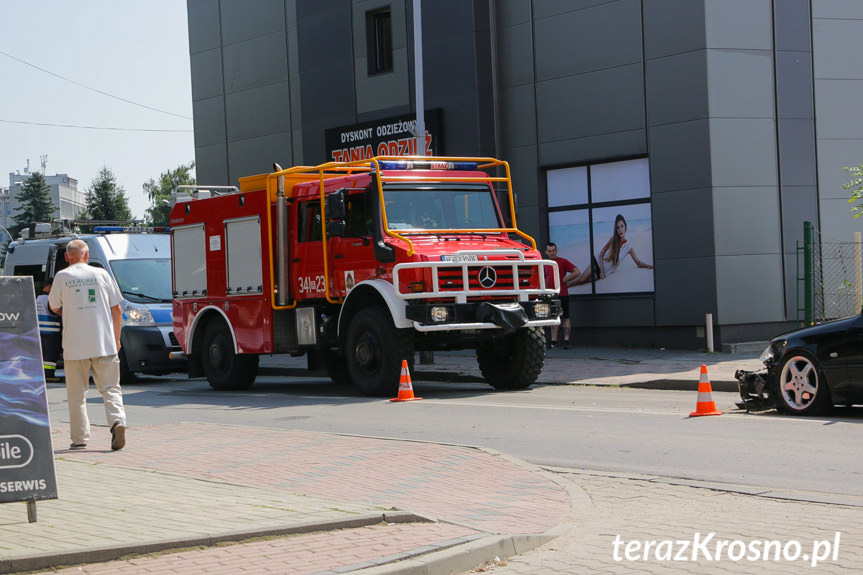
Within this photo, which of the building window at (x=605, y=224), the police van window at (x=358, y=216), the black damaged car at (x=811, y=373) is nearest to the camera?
the black damaged car at (x=811, y=373)

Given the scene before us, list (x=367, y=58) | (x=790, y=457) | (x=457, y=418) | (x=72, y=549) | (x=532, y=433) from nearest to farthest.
→ (x=72, y=549) < (x=790, y=457) < (x=532, y=433) < (x=457, y=418) < (x=367, y=58)

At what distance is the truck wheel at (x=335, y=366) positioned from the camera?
1822cm

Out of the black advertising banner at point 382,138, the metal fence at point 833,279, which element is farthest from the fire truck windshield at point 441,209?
the black advertising banner at point 382,138

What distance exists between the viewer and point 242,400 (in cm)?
1645

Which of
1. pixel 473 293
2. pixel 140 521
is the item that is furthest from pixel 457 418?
pixel 140 521

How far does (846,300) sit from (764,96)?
13.4 ft

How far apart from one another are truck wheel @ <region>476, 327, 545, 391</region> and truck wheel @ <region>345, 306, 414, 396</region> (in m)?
1.47

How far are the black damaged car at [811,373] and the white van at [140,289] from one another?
1129 cm

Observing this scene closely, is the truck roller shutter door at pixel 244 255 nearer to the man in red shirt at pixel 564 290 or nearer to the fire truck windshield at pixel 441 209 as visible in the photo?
the fire truck windshield at pixel 441 209

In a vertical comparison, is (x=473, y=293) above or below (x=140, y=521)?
above

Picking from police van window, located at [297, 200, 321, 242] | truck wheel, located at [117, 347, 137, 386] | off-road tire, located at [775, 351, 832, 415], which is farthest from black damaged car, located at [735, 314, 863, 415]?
truck wheel, located at [117, 347, 137, 386]

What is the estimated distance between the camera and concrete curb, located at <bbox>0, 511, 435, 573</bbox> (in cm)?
564

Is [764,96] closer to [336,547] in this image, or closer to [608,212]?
[608,212]

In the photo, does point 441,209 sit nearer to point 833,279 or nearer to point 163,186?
point 833,279
